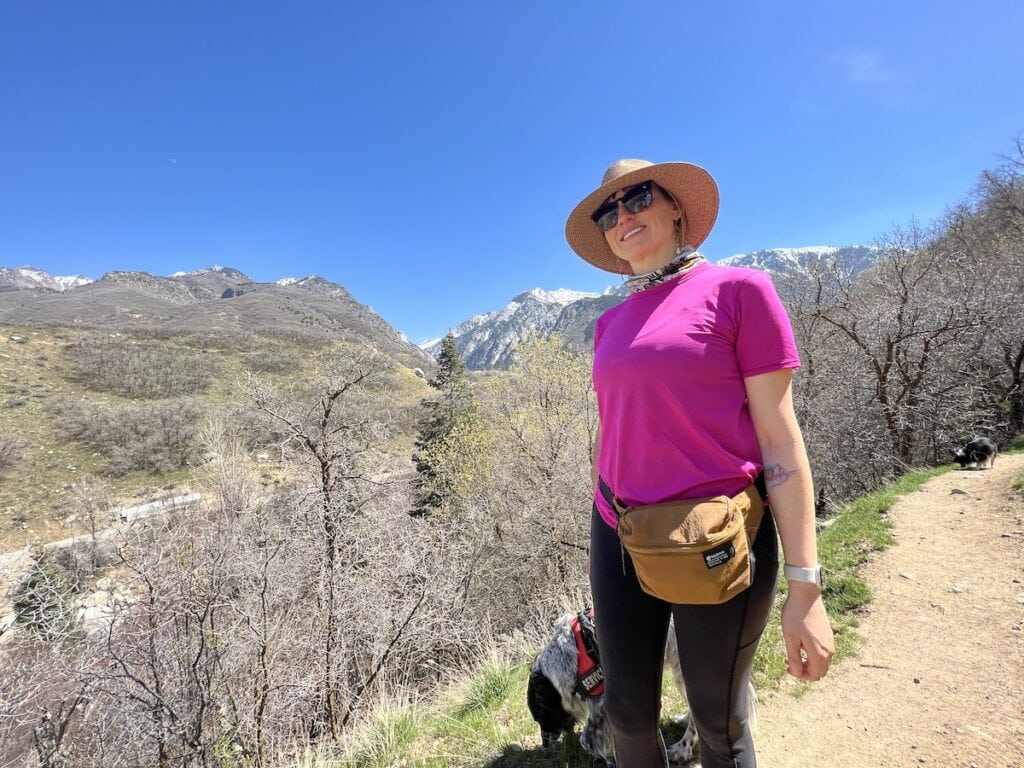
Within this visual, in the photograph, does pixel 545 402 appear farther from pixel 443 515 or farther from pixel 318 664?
A: pixel 318 664

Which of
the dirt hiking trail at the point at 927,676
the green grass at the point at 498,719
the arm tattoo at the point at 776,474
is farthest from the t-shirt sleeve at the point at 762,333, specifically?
the dirt hiking trail at the point at 927,676

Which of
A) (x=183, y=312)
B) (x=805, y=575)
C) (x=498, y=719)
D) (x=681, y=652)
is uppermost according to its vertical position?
(x=183, y=312)

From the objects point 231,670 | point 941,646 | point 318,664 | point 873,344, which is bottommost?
point 318,664

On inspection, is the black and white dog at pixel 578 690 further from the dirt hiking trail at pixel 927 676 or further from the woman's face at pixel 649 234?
the woman's face at pixel 649 234

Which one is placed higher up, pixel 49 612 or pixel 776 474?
pixel 776 474

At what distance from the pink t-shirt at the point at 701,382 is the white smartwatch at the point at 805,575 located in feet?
0.77

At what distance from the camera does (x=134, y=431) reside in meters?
26.4

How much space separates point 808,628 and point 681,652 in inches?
13.3

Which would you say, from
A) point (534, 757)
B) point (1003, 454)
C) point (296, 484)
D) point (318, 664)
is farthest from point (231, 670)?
point (1003, 454)

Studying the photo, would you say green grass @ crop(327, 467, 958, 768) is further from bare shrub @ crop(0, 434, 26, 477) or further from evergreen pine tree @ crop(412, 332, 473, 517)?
bare shrub @ crop(0, 434, 26, 477)

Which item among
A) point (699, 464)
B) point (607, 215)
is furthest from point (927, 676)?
point (607, 215)

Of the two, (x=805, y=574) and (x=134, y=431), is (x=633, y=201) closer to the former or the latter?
(x=805, y=574)

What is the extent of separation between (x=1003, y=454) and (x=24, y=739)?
17516mm

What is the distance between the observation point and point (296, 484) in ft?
25.5
